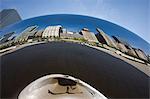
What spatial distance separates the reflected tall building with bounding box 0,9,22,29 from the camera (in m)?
1.64

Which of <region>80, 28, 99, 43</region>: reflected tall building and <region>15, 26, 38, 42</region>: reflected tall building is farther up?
<region>15, 26, 38, 42</region>: reflected tall building

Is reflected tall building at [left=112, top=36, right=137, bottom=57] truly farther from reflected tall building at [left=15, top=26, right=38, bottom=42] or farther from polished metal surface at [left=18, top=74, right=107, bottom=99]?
reflected tall building at [left=15, top=26, right=38, bottom=42]

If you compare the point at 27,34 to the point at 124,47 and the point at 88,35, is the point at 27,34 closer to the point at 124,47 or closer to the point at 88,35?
the point at 88,35

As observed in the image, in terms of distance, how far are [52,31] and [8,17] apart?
0.91 feet

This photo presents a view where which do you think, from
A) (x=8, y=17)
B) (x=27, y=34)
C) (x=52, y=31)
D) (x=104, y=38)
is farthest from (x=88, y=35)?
(x=8, y=17)

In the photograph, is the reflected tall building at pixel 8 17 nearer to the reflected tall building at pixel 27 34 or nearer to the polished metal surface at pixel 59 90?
the reflected tall building at pixel 27 34

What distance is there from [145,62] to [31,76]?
0.67 metres

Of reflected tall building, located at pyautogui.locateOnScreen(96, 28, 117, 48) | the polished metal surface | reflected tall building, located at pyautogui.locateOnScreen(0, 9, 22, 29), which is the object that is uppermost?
reflected tall building, located at pyautogui.locateOnScreen(0, 9, 22, 29)

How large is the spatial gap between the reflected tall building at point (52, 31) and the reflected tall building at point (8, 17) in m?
0.17

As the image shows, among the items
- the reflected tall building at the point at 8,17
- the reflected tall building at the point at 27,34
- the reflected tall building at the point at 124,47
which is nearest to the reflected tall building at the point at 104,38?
the reflected tall building at the point at 124,47

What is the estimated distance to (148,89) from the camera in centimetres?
165

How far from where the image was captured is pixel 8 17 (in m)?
1.66

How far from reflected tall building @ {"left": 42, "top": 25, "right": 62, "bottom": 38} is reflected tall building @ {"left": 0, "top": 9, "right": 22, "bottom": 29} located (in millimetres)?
171

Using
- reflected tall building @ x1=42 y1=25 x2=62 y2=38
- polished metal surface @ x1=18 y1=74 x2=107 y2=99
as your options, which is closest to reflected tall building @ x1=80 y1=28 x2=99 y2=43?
reflected tall building @ x1=42 y1=25 x2=62 y2=38
